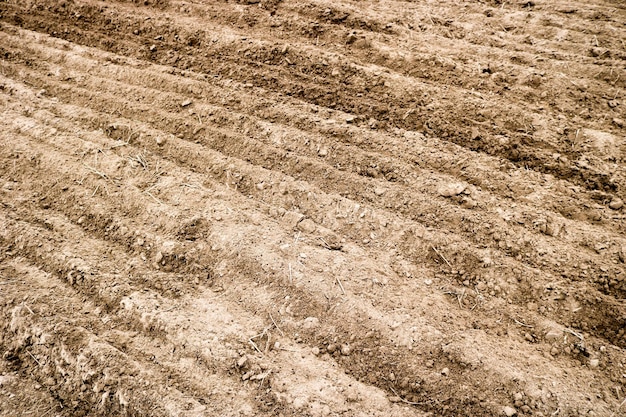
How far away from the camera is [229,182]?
2787 millimetres

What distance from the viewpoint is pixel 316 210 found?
2652mm

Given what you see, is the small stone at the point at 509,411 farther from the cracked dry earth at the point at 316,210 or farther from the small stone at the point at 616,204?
the small stone at the point at 616,204

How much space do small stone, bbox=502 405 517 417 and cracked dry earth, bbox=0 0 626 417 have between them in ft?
0.04

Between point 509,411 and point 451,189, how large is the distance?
1361 millimetres

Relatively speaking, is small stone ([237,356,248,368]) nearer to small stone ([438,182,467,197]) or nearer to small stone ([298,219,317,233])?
small stone ([298,219,317,233])

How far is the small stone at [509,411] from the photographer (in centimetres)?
194

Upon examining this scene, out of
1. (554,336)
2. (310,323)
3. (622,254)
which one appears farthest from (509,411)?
(622,254)

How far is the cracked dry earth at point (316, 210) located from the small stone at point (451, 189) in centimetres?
2

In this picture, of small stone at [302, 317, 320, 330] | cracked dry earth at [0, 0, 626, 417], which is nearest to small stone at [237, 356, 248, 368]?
cracked dry earth at [0, 0, 626, 417]

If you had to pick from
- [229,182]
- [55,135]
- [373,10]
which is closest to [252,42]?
[373,10]

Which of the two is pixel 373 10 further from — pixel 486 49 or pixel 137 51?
pixel 137 51

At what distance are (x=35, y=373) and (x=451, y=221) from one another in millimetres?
2523

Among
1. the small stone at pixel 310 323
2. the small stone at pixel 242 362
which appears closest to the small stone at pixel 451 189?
the small stone at pixel 310 323

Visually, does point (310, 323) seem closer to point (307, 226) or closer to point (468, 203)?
point (307, 226)
